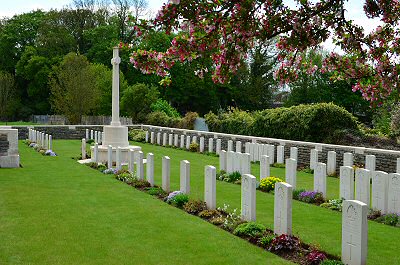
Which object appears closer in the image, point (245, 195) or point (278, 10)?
point (278, 10)

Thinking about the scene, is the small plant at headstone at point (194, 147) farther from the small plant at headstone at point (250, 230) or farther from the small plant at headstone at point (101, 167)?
the small plant at headstone at point (250, 230)

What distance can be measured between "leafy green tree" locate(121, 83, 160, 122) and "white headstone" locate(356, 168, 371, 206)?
27694 millimetres

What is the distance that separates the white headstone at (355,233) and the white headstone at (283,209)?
109cm

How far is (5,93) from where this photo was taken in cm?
4712

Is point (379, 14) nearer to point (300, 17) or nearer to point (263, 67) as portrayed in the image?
point (300, 17)

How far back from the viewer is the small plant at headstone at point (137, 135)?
30078mm

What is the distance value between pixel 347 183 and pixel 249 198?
2933mm

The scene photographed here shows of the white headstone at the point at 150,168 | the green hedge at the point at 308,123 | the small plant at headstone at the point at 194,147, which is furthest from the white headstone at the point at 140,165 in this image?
the small plant at headstone at the point at 194,147

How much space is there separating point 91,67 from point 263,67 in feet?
67.9

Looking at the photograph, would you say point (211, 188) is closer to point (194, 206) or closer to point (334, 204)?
point (194, 206)

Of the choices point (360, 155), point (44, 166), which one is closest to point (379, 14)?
point (360, 155)

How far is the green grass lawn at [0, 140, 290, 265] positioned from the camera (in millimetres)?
6672

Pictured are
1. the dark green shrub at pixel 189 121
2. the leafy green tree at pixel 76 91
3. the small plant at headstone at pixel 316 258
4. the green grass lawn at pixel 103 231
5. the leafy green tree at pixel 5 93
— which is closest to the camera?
the small plant at headstone at pixel 316 258

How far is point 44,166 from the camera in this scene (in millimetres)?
16734
